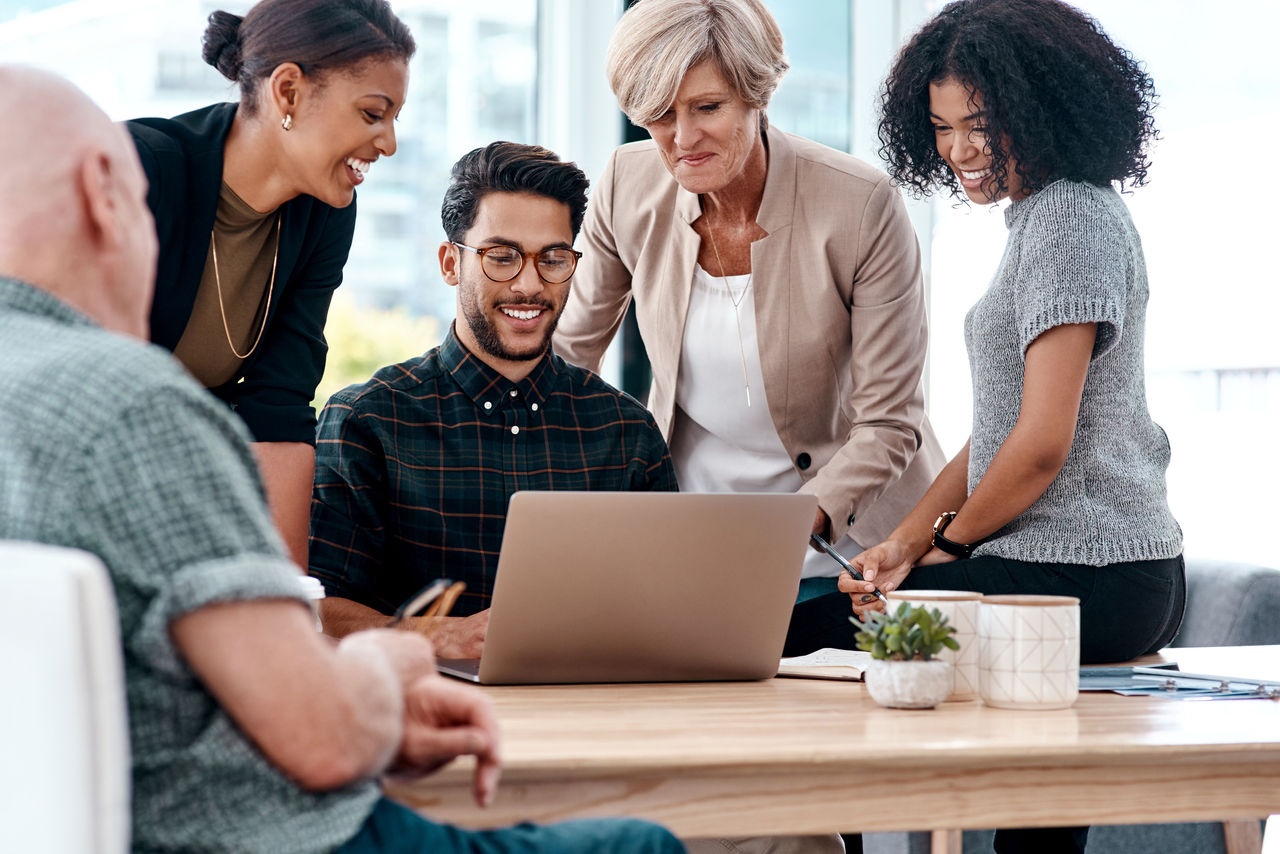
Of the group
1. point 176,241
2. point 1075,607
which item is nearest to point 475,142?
point 176,241

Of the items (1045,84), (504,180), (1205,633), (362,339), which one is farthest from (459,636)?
(362,339)

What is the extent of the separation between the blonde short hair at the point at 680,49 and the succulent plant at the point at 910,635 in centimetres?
109

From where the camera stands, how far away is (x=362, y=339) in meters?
3.14

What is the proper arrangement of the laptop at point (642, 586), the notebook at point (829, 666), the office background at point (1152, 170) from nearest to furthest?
the laptop at point (642, 586)
the notebook at point (829, 666)
the office background at point (1152, 170)

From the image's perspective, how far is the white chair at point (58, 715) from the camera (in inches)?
30.1

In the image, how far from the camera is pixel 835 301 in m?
2.31

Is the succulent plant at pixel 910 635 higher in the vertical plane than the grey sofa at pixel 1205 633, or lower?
higher

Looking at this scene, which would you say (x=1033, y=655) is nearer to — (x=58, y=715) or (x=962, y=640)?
(x=962, y=640)

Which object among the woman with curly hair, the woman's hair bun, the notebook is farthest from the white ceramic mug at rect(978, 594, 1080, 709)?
the woman's hair bun

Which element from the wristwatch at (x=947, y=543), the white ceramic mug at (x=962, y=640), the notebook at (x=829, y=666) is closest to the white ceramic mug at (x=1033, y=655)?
the white ceramic mug at (x=962, y=640)

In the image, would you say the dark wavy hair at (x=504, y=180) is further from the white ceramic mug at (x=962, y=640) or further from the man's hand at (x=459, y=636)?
the white ceramic mug at (x=962, y=640)

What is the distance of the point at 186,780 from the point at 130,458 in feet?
0.73

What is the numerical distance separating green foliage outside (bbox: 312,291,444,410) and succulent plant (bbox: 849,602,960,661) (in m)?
Result: 1.95

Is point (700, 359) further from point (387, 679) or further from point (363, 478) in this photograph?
point (387, 679)
